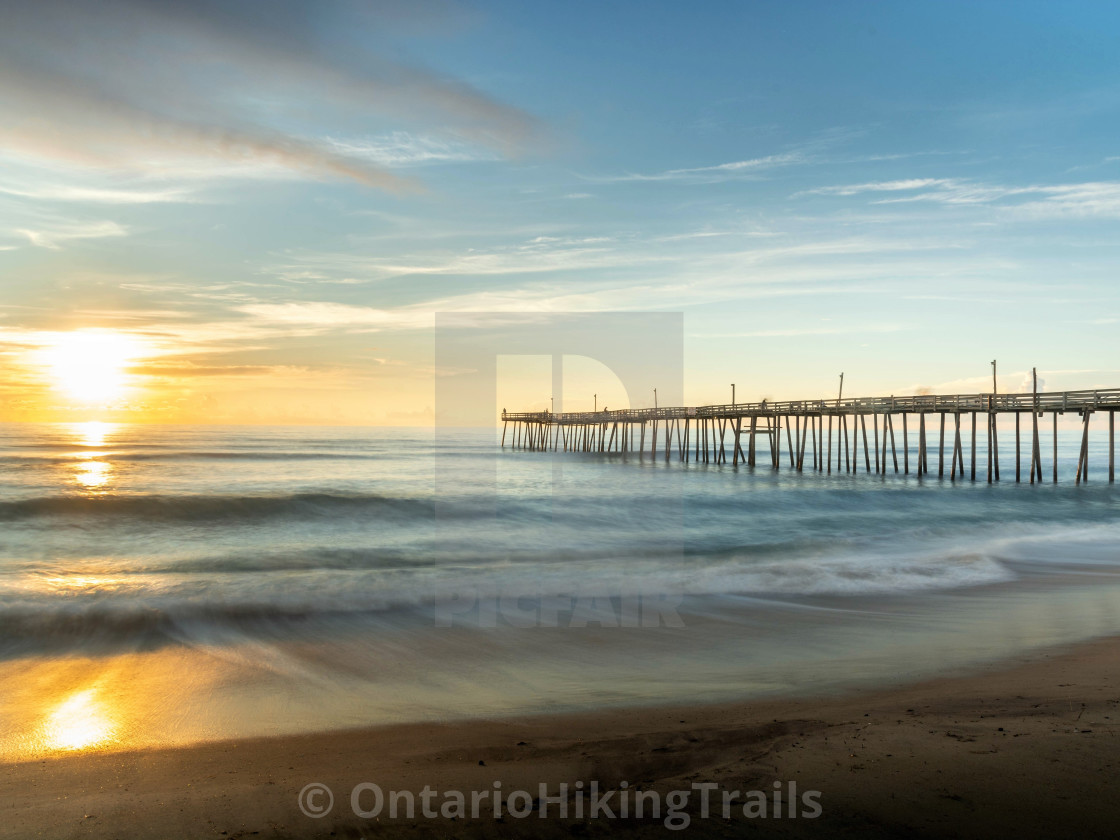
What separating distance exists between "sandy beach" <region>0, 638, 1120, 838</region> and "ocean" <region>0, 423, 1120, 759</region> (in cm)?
60

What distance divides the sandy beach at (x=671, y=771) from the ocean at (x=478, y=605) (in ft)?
1.97

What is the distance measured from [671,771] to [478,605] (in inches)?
262

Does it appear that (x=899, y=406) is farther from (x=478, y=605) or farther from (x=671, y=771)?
(x=671, y=771)

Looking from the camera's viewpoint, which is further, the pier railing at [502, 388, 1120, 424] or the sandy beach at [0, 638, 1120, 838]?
the pier railing at [502, 388, 1120, 424]

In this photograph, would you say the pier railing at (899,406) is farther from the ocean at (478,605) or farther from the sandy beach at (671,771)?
the sandy beach at (671,771)

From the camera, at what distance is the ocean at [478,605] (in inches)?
256

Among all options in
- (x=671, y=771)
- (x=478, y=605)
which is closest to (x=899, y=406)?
(x=478, y=605)

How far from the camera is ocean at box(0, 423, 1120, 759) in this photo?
649cm

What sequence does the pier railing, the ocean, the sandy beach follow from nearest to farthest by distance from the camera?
the sandy beach, the ocean, the pier railing

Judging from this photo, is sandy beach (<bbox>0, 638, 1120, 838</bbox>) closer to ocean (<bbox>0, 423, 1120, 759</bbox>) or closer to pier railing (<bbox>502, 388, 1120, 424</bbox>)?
ocean (<bbox>0, 423, 1120, 759</bbox>)

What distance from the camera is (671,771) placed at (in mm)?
4391

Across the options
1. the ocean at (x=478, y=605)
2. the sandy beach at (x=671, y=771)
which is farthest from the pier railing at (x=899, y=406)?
the sandy beach at (x=671, y=771)

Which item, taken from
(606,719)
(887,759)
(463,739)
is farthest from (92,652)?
(887,759)

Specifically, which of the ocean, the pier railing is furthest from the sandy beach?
the pier railing
